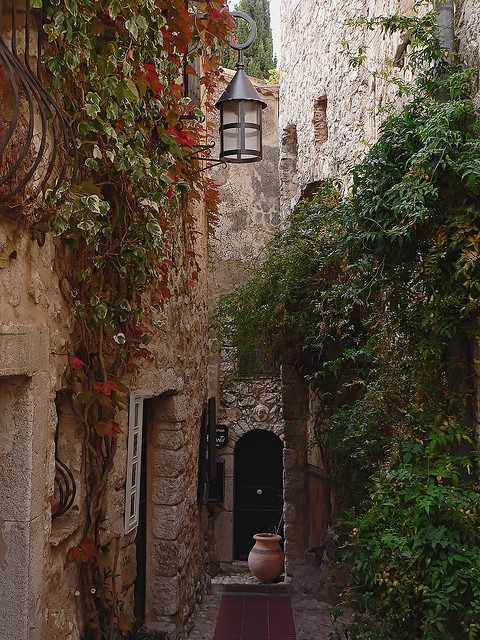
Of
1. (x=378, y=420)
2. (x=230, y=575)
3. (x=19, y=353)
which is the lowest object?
(x=230, y=575)

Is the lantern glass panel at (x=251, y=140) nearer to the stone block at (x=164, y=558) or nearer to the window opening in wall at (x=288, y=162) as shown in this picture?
the stone block at (x=164, y=558)

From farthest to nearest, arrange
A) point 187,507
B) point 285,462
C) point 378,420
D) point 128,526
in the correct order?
point 285,462
point 187,507
point 378,420
point 128,526

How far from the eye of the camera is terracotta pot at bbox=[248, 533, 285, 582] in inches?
325

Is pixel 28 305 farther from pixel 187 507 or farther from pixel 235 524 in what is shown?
pixel 235 524

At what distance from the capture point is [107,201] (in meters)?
3.48

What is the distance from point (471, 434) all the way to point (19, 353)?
75.3 inches

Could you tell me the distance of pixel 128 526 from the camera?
4020 mm

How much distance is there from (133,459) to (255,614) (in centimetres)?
319

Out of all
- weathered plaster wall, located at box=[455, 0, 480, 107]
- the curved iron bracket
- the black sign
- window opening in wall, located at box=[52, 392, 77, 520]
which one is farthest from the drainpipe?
the black sign

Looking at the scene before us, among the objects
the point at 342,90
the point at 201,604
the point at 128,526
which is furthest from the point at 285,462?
the point at 128,526

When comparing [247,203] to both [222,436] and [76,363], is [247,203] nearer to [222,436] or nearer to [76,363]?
[222,436]

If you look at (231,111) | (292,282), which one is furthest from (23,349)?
(292,282)

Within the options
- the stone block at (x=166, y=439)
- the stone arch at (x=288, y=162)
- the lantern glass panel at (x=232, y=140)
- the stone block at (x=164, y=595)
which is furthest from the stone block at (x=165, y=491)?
the stone arch at (x=288, y=162)

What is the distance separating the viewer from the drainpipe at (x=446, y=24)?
11.1ft
